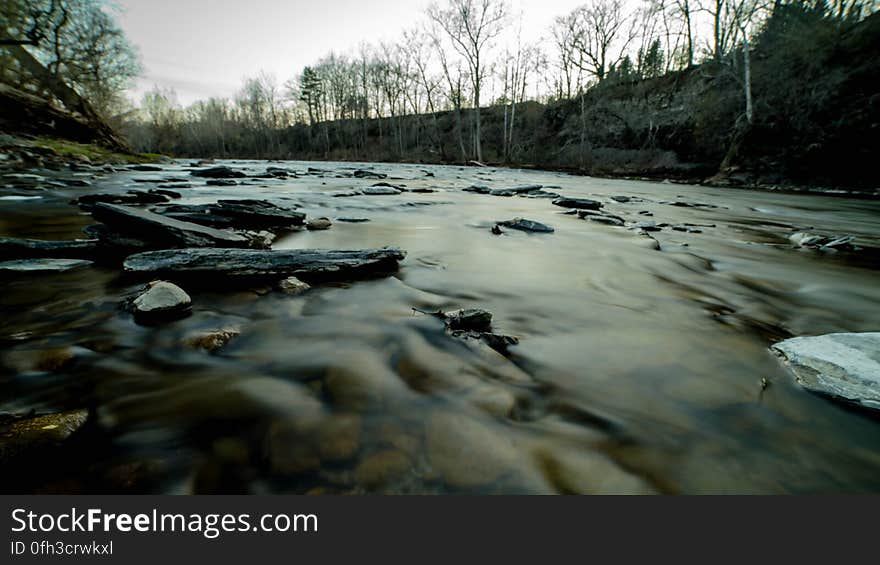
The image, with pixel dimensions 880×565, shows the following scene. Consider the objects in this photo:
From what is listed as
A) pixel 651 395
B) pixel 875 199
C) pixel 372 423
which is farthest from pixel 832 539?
pixel 875 199

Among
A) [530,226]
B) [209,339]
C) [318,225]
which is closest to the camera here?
[209,339]

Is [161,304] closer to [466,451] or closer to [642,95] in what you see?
[466,451]

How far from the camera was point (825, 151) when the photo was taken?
11219mm

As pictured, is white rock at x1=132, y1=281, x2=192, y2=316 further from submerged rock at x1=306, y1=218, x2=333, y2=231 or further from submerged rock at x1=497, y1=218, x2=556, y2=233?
submerged rock at x1=497, y1=218, x2=556, y2=233

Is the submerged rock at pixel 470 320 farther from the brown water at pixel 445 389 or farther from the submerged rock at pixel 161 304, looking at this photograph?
the submerged rock at pixel 161 304

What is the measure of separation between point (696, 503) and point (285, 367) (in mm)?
1388

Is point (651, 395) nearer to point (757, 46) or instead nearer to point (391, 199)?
point (391, 199)

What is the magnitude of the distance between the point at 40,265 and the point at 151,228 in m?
0.65

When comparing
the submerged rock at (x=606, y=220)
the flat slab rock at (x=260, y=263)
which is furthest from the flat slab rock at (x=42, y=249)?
the submerged rock at (x=606, y=220)

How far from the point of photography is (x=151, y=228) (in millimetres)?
2805

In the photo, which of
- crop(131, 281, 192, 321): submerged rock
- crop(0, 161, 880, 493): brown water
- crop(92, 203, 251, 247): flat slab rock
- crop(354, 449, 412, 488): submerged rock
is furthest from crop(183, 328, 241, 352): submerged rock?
crop(92, 203, 251, 247): flat slab rock

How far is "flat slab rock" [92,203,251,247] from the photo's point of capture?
278 cm

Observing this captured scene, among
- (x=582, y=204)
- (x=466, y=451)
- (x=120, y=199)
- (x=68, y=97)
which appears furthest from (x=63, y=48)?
(x=466, y=451)

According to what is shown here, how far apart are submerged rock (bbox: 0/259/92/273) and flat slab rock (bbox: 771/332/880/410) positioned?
4.09 meters
